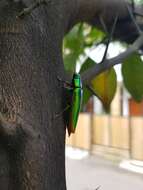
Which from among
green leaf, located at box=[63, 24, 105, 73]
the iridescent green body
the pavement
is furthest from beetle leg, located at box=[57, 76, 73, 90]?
green leaf, located at box=[63, 24, 105, 73]

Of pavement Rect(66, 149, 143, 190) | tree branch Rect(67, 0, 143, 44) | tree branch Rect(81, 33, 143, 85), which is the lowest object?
pavement Rect(66, 149, 143, 190)

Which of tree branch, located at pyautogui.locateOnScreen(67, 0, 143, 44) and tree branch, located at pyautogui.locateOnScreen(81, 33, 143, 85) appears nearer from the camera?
tree branch, located at pyautogui.locateOnScreen(81, 33, 143, 85)

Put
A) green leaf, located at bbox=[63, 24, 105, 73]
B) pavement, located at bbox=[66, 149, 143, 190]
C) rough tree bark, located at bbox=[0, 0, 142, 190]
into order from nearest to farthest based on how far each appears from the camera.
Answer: rough tree bark, located at bbox=[0, 0, 142, 190] → green leaf, located at bbox=[63, 24, 105, 73] → pavement, located at bbox=[66, 149, 143, 190]

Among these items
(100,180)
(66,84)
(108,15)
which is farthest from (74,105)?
(100,180)

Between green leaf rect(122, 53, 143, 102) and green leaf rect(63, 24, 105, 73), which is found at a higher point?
green leaf rect(63, 24, 105, 73)

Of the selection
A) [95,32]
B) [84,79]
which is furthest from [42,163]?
[95,32]

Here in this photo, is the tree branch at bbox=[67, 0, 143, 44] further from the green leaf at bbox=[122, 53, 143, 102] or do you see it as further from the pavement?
the pavement

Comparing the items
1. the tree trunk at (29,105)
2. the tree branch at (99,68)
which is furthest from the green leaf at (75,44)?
the tree trunk at (29,105)

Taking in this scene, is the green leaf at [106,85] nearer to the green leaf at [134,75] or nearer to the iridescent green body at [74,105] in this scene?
the green leaf at [134,75]
